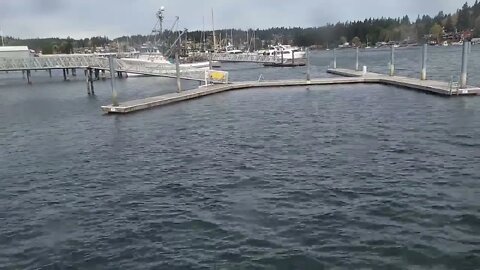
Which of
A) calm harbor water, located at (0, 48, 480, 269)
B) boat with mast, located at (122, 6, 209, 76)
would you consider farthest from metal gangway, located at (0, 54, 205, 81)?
calm harbor water, located at (0, 48, 480, 269)

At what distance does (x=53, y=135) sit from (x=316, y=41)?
146 m

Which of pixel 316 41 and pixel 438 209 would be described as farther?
pixel 316 41

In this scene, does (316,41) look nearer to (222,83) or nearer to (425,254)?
(222,83)

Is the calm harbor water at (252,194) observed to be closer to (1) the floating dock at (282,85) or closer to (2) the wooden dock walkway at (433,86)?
(2) the wooden dock walkway at (433,86)

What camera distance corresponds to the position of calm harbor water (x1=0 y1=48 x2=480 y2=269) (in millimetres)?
12797

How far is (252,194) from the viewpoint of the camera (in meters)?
17.5

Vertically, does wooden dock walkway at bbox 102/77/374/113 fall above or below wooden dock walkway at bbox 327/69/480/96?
below

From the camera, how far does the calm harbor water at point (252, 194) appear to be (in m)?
12.8

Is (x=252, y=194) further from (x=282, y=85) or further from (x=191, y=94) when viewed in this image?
(x=282, y=85)

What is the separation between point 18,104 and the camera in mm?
58438

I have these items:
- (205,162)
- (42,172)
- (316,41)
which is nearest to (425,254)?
(205,162)

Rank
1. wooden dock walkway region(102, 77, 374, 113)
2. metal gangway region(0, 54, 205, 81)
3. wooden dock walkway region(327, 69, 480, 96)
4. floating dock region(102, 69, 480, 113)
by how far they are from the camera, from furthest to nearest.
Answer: metal gangway region(0, 54, 205, 81)
wooden dock walkway region(102, 77, 374, 113)
floating dock region(102, 69, 480, 113)
wooden dock walkway region(327, 69, 480, 96)

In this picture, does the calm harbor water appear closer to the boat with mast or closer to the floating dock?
the floating dock

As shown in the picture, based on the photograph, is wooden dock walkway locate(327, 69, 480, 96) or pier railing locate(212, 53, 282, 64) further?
pier railing locate(212, 53, 282, 64)
